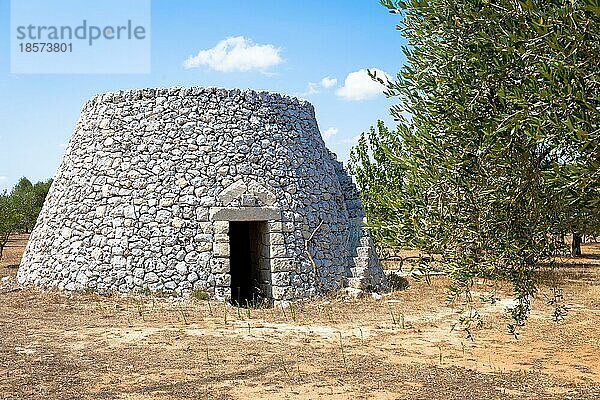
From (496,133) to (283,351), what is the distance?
5614 mm

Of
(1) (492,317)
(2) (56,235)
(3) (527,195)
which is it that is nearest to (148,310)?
(2) (56,235)

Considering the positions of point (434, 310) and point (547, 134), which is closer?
point (547, 134)

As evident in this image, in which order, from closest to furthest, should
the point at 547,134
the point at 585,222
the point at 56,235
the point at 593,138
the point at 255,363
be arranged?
the point at 593,138, the point at 547,134, the point at 585,222, the point at 255,363, the point at 56,235

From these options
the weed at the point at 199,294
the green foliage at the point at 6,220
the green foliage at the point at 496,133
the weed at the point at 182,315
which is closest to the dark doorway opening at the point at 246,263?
the weed at the point at 199,294

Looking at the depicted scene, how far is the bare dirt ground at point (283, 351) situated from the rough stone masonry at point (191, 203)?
66 centimetres

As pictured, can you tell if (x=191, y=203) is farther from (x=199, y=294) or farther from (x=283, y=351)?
(x=283, y=351)

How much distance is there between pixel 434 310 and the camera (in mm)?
14172

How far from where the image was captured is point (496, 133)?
6012mm

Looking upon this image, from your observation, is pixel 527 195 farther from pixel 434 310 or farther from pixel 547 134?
pixel 434 310

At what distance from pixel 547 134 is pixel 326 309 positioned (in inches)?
351

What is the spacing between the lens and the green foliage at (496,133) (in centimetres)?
524

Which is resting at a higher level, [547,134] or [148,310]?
[547,134]

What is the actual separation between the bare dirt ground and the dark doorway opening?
192 cm

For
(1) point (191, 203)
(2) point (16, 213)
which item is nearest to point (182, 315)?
(1) point (191, 203)
